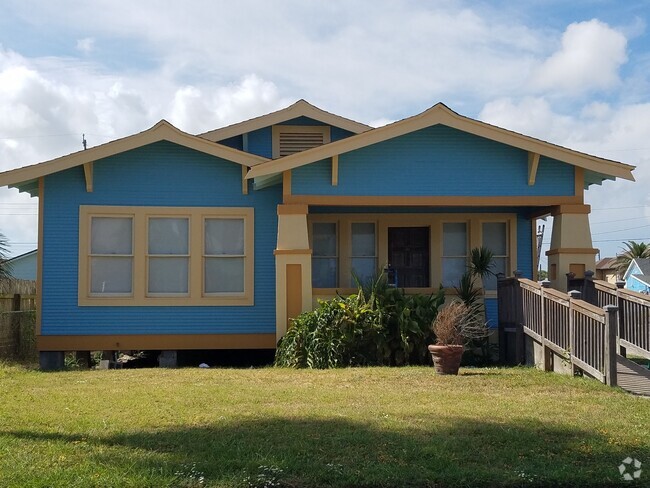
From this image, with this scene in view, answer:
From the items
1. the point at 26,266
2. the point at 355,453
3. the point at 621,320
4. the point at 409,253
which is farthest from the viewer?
the point at 26,266

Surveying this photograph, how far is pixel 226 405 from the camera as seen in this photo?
9281 millimetres

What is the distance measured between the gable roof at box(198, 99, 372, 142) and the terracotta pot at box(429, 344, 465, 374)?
23.2ft

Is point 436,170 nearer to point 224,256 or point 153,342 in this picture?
point 224,256

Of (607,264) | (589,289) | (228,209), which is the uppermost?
(607,264)

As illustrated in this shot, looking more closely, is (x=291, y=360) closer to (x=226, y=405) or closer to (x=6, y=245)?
(x=226, y=405)

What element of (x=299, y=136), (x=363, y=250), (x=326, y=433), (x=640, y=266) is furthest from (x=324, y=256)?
(x=640, y=266)

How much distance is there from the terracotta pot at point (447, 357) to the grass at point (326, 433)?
1.37 feet

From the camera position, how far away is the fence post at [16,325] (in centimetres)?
1706

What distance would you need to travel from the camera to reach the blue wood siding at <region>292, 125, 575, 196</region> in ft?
48.6

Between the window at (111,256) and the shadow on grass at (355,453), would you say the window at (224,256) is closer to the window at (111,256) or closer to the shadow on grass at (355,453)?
the window at (111,256)

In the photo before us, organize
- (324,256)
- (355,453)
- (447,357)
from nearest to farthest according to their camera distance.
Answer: (355,453) < (447,357) < (324,256)

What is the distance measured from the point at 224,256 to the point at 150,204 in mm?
1758

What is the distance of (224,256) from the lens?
51.3ft

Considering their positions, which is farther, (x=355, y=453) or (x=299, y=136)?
(x=299, y=136)
